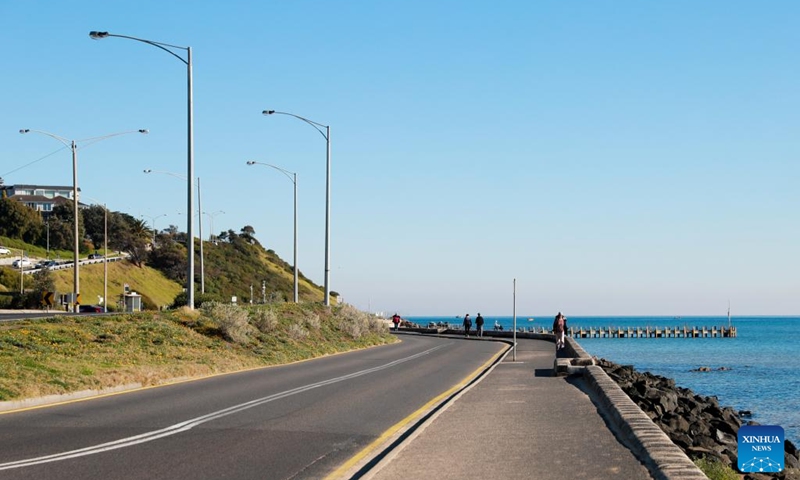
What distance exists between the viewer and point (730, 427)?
936 inches

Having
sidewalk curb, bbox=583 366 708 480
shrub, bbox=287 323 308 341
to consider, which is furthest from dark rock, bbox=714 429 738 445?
shrub, bbox=287 323 308 341

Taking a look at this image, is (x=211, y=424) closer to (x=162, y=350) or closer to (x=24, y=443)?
(x=24, y=443)

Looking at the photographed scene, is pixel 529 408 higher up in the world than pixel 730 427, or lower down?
higher up

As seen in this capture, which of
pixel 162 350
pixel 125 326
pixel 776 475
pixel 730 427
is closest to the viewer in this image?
pixel 776 475

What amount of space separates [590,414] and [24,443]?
8.71 m

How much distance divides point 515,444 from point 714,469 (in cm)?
250

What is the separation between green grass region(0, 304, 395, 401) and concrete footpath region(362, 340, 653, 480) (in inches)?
304

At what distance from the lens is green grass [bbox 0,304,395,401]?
62.0 feet

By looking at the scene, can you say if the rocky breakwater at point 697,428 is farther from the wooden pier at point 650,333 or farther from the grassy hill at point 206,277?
the wooden pier at point 650,333

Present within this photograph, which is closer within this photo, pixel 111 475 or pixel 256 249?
pixel 111 475

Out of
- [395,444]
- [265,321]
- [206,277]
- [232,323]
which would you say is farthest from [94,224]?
[395,444]

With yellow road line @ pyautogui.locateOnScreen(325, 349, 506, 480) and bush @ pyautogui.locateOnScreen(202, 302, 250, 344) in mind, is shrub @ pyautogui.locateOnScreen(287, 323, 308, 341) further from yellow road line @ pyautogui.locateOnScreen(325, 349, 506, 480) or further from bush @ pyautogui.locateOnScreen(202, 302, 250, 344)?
yellow road line @ pyautogui.locateOnScreen(325, 349, 506, 480)

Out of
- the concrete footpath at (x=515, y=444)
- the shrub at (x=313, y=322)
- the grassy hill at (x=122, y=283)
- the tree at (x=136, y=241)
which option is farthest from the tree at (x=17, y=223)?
the concrete footpath at (x=515, y=444)

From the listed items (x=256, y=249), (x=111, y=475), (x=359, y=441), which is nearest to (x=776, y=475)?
(x=359, y=441)
